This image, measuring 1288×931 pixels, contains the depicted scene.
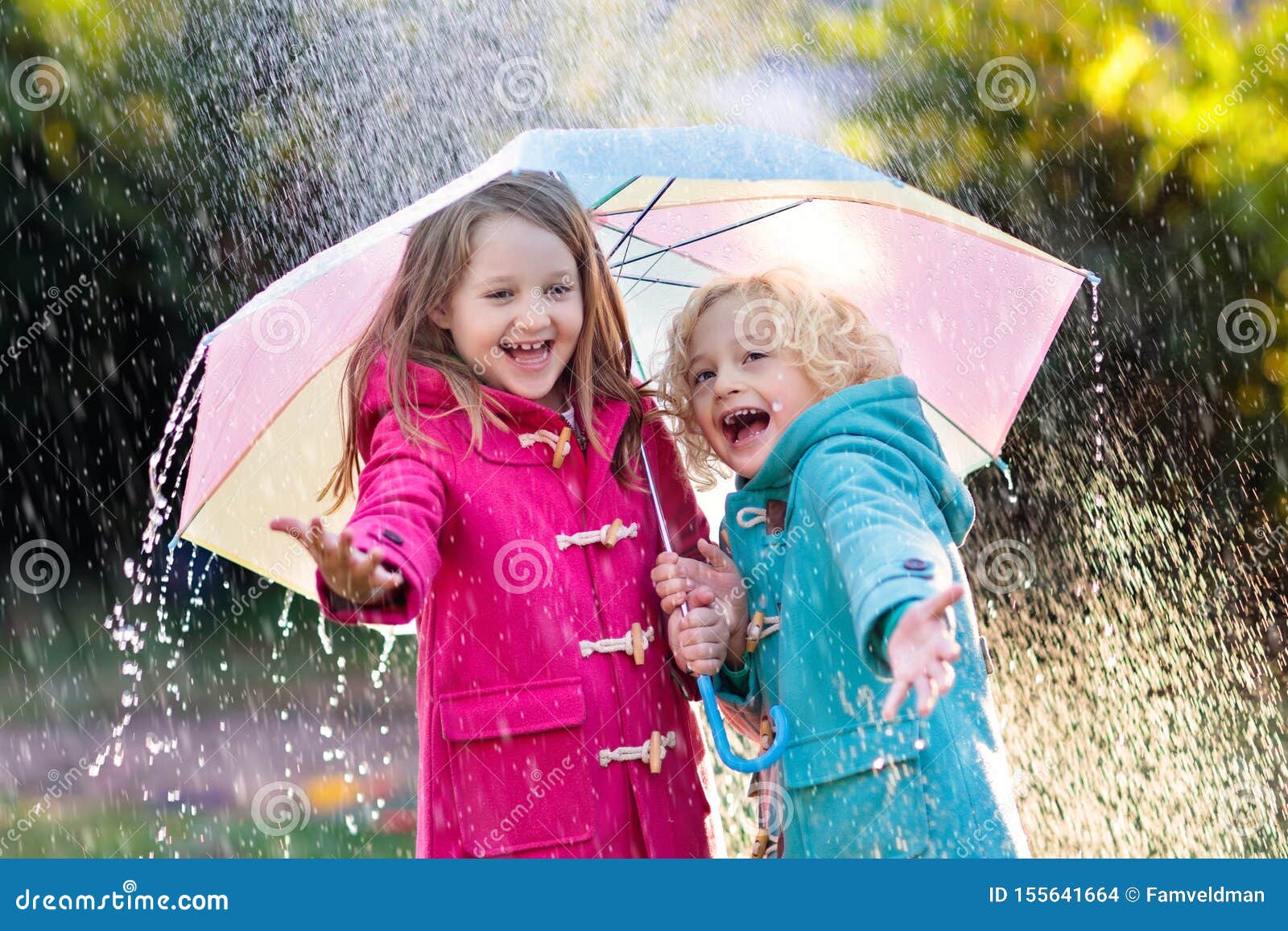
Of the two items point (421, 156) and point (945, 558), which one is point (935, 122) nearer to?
point (421, 156)

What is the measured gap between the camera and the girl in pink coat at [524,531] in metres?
2.84

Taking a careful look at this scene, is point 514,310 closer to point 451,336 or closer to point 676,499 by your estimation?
point 451,336

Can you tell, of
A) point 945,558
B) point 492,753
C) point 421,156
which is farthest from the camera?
A: point 421,156

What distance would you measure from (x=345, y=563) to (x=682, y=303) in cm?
146

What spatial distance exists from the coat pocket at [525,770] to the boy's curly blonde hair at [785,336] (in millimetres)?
723

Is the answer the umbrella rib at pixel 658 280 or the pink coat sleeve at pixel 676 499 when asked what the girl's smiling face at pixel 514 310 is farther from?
the umbrella rib at pixel 658 280

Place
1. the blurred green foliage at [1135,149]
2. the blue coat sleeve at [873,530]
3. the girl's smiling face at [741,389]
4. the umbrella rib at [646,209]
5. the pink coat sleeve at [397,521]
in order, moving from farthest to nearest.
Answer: the blurred green foliage at [1135,149]
the umbrella rib at [646,209]
the girl's smiling face at [741,389]
the pink coat sleeve at [397,521]
the blue coat sleeve at [873,530]

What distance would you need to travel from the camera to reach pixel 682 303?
360cm

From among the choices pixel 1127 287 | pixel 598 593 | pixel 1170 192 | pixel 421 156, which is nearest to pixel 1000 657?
pixel 1127 287

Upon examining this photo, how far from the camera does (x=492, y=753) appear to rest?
2.85 meters

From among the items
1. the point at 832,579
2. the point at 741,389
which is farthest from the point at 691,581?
the point at 741,389

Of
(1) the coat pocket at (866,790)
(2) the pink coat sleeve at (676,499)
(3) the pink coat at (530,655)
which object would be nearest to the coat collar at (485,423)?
(3) the pink coat at (530,655)

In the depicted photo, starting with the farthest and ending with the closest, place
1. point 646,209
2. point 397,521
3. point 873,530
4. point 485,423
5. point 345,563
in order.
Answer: point 646,209 < point 485,423 < point 397,521 < point 873,530 < point 345,563
